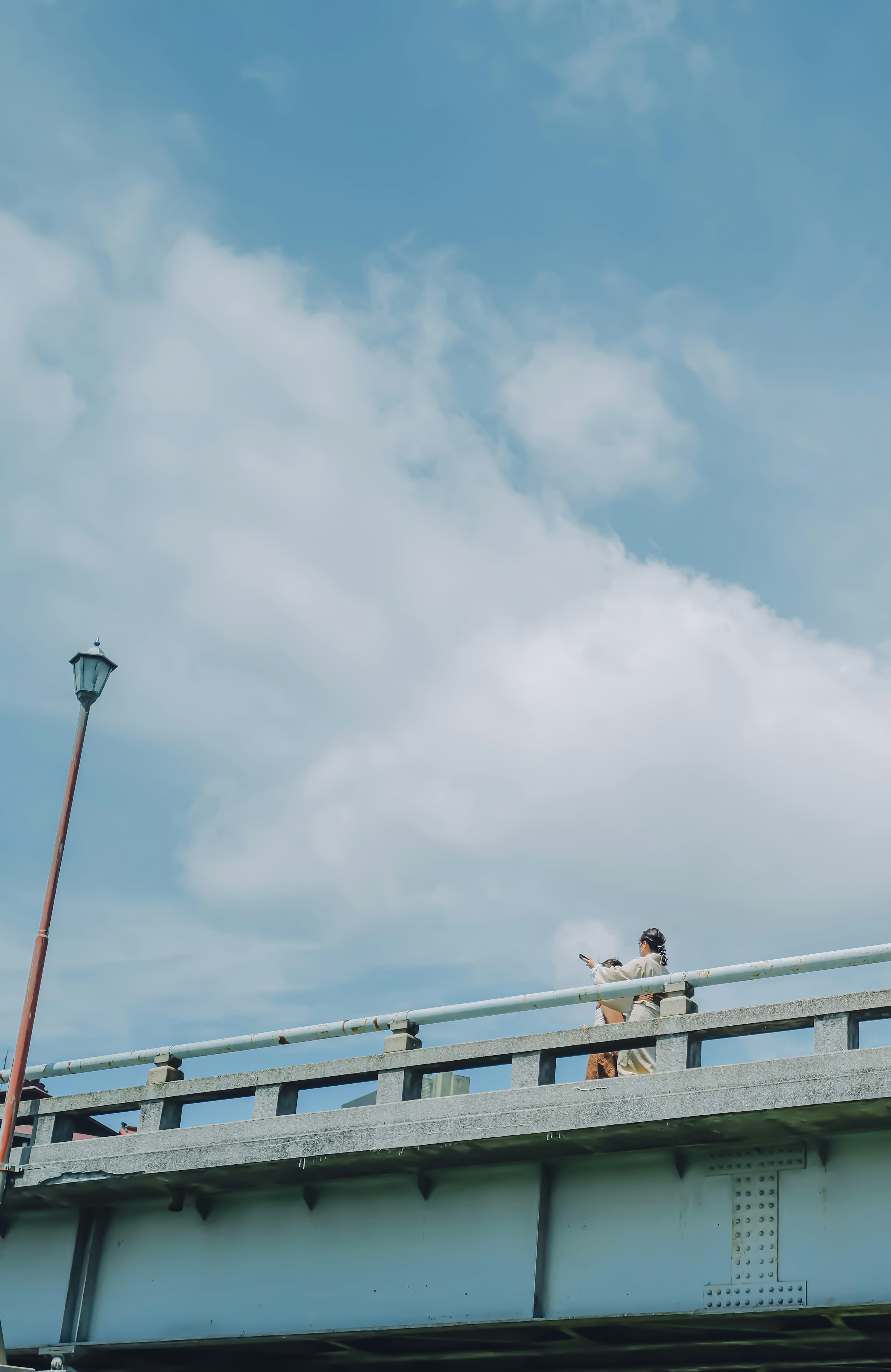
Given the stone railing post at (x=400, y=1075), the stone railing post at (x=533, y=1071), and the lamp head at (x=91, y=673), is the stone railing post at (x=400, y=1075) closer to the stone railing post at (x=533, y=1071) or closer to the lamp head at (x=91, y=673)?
the stone railing post at (x=533, y=1071)

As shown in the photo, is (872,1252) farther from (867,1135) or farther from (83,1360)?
(83,1360)

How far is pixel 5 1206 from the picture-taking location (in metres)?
16.9

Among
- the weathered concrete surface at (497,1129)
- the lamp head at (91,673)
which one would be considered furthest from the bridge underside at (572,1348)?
the lamp head at (91,673)

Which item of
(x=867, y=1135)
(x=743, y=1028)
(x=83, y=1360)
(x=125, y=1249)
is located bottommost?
(x=83, y=1360)

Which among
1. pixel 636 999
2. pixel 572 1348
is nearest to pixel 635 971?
pixel 636 999

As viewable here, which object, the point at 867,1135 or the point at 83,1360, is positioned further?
the point at 83,1360

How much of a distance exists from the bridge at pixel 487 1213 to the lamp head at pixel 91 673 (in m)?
4.68

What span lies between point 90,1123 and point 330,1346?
203 inches

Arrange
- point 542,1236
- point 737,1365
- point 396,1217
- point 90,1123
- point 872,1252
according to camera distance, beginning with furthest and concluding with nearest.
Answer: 1. point 90,1123
2. point 737,1365
3. point 396,1217
4. point 542,1236
5. point 872,1252

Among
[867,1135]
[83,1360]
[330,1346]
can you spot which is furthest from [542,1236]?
[83,1360]

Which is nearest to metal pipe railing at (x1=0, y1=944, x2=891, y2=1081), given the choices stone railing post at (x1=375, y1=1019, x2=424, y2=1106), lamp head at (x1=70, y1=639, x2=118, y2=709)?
stone railing post at (x1=375, y1=1019, x2=424, y2=1106)

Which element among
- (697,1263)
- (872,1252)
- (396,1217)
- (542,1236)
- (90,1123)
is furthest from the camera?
(90,1123)

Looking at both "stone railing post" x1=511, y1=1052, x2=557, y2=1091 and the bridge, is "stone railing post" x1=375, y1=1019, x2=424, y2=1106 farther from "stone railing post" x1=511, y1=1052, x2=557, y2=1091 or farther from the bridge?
"stone railing post" x1=511, y1=1052, x2=557, y2=1091

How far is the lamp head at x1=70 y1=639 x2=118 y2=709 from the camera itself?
18125 mm
